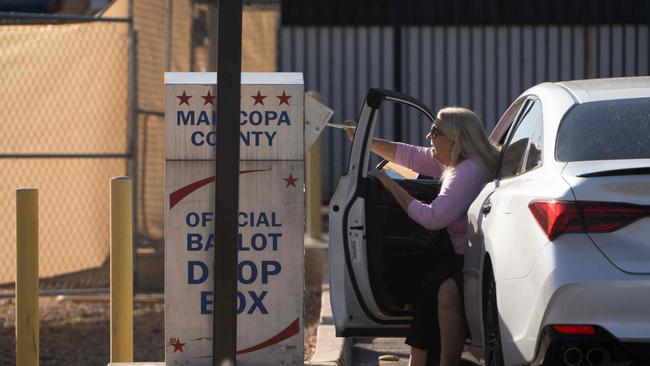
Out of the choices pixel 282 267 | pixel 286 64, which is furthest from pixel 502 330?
pixel 286 64

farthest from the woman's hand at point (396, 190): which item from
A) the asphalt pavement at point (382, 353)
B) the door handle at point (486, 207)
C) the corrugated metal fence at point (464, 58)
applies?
the corrugated metal fence at point (464, 58)

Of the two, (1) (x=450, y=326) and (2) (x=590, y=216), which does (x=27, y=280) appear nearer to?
(1) (x=450, y=326)

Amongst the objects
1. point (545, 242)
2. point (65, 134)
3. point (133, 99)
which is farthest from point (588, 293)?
point (65, 134)

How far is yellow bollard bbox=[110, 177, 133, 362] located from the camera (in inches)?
247

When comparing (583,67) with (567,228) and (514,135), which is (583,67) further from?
(567,228)

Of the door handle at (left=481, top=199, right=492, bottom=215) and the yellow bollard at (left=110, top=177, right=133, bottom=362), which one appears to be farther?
the yellow bollard at (left=110, top=177, right=133, bottom=362)

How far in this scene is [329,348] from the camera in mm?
6969

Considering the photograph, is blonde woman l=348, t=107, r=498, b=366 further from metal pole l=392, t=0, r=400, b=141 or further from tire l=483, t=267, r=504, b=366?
metal pole l=392, t=0, r=400, b=141

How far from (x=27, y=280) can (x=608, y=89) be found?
309cm

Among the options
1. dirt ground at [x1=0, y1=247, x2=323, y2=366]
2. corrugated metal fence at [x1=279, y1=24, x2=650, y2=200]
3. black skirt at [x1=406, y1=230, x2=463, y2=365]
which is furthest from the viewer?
corrugated metal fence at [x1=279, y1=24, x2=650, y2=200]

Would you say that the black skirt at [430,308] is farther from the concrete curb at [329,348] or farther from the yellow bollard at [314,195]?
the yellow bollard at [314,195]

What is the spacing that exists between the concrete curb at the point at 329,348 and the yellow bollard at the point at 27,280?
4.78ft

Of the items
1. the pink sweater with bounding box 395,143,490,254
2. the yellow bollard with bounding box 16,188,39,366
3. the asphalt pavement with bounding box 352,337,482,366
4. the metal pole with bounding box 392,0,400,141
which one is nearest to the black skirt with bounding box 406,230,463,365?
the pink sweater with bounding box 395,143,490,254

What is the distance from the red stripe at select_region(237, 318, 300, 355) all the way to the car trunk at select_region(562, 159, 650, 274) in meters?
1.58
